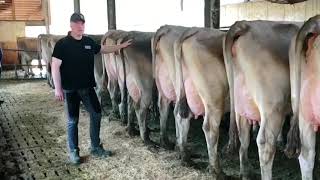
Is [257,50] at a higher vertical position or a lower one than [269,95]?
higher

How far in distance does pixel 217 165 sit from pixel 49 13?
2082cm

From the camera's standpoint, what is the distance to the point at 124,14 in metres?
23.7

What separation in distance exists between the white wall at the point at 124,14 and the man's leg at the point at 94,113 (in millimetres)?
15614

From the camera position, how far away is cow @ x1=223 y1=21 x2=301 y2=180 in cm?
388

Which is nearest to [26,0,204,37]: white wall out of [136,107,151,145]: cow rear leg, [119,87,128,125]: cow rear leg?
[119,87,128,125]: cow rear leg

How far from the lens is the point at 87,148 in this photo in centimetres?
596

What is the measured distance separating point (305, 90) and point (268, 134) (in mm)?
591

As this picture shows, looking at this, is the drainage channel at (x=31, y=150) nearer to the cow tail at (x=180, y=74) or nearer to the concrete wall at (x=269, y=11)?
the cow tail at (x=180, y=74)

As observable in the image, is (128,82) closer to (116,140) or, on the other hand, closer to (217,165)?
(116,140)

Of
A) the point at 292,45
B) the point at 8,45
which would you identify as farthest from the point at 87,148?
the point at 8,45

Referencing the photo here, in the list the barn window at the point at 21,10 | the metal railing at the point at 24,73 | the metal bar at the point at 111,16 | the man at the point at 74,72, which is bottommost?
the metal railing at the point at 24,73

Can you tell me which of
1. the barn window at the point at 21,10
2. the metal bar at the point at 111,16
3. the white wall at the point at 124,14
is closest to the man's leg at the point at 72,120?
the metal bar at the point at 111,16

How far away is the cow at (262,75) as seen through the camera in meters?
3.88

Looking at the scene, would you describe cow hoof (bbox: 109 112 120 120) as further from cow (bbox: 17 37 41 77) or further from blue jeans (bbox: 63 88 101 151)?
cow (bbox: 17 37 41 77)
